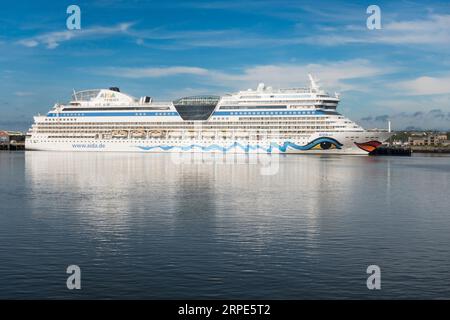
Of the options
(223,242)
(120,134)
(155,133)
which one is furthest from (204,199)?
(120,134)

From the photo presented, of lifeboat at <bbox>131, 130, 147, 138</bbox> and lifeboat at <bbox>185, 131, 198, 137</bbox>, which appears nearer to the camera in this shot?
lifeboat at <bbox>185, 131, 198, 137</bbox>

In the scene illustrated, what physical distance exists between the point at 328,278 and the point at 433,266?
4.23 metres

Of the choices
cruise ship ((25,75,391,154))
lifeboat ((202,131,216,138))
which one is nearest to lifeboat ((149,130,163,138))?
cruise ship ((25,75,391,154))

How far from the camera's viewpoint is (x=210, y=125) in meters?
126

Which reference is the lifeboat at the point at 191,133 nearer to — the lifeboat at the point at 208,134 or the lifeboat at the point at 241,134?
the lifeboat at the point at 208,134

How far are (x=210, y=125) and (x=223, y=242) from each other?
333 feet

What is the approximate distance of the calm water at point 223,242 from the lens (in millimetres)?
19078

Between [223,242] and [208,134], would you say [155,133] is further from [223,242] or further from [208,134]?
[223,242]

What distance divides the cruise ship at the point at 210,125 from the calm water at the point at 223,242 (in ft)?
223

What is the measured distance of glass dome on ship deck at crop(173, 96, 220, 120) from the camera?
128 metres

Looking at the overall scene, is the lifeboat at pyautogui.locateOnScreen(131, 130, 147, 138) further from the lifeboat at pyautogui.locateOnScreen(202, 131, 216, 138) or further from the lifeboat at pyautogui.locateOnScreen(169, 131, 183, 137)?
the lifeboat at pyautogui.locateOnScreen(202, 131, 216, 138)

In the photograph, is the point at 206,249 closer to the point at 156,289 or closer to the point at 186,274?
the point at 186,274

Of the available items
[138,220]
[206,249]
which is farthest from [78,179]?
[206,249]
